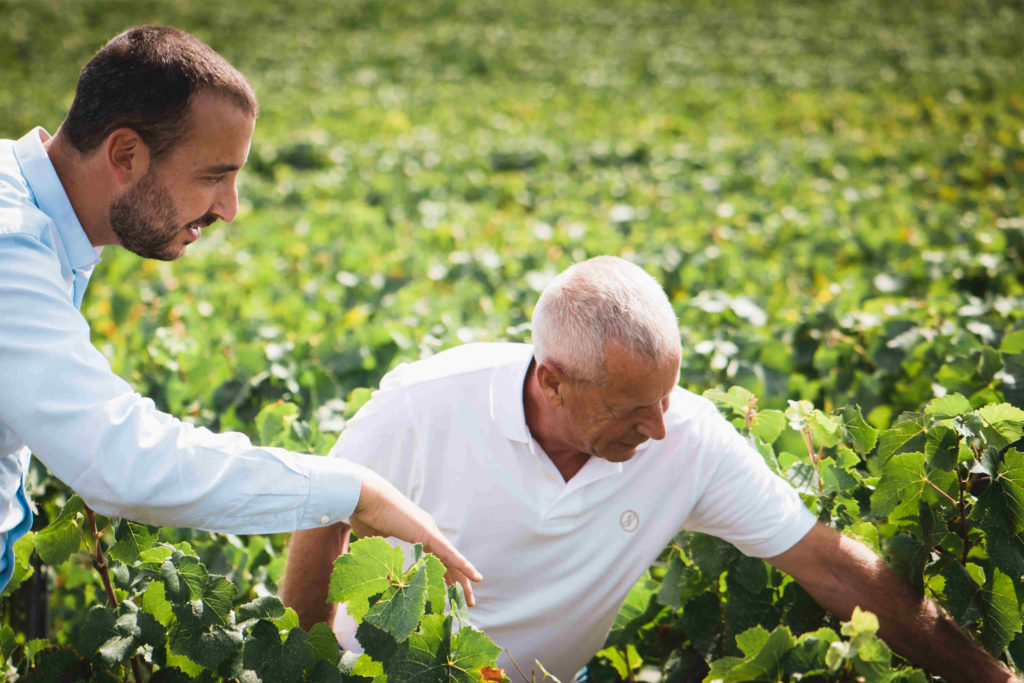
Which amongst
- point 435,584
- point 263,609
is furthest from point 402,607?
point 263,609

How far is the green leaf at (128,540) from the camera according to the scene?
190 cm

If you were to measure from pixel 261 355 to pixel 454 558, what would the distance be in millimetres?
1967

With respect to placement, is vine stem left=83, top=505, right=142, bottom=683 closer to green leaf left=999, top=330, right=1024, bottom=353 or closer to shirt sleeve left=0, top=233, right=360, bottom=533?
shirt sleeve left=0, top=233, right=360, bottom=533

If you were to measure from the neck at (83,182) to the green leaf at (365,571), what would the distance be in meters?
0.79

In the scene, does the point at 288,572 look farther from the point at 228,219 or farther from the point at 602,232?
the point at 602,232

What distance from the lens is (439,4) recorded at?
2855 cm

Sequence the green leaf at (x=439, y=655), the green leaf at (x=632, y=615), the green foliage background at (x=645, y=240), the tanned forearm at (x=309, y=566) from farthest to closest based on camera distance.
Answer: the green foliage background at (x=645, y=240), the green leaf at (x=632, y=615), the tanned forearm at (x=309, y=566), the green leaf at (x=439, y=655)

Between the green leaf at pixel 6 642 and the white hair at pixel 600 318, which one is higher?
the white hair at pixel 600 318

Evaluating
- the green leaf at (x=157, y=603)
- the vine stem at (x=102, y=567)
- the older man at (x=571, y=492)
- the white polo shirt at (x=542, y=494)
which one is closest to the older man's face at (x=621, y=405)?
the older man at (x=571, y=492)

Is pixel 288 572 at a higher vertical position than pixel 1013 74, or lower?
higher

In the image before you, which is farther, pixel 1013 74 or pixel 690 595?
pixel 1013 74

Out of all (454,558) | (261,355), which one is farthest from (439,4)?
(454,558)

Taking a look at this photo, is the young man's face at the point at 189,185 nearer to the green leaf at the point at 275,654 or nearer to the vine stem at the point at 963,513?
the green leaf at the point at 275,654

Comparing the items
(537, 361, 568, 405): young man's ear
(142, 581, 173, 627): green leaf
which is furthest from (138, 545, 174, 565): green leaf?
(537, 361, 568, 405): young man's ear
